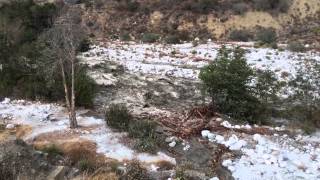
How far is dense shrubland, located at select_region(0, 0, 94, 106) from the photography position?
1658cm

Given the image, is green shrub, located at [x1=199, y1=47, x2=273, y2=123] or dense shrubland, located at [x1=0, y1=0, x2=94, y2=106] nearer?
green shrub, located at [x1=199, y1=47, x2=273, y2=123]

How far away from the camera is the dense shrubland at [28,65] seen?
16578 millimetres

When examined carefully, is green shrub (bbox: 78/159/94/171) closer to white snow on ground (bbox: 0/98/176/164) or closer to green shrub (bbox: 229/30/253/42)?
white snow on ground (bbox: 0/98/176/164)

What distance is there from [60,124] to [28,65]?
18.5 ft

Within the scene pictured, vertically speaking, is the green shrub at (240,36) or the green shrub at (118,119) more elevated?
the green shrub at (118,119)

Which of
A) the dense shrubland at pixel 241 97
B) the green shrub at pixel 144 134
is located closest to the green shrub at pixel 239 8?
the dense shrubland at pixel 241 97

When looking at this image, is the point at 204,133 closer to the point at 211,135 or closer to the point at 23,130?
the point at 211,135

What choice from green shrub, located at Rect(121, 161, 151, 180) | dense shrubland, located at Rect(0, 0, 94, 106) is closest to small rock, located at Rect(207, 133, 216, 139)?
green shrub, located at Rect(121, 161, 151, 180)

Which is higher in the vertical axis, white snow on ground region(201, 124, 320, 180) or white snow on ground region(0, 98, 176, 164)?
white snow on ground region(0, 98, 176, 164)

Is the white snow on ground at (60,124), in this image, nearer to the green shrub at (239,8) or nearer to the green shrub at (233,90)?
the green shrub at (233,90)

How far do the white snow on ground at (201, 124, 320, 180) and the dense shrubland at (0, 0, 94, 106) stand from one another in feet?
16.5

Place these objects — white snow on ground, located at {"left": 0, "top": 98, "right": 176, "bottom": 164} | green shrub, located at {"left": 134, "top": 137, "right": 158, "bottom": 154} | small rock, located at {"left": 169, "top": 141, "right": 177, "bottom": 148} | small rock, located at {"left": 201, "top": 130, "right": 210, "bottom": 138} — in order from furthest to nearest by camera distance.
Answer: small rock, located at {"left": 201, "top": 130, "right": 210, "bottom": 138}
small rock, located at {"left": 169, "top": 141, "right": 177, "bottom": 148}
green shrub, located at {"left": 134, "top": 137, "right": 158, "bottom": 154}
white snow on ground, located at {"left": 0, "top": 98, "right": 176, "bottom": 164}

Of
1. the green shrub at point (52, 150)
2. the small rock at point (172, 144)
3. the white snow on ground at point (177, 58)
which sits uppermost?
the green shrub at point (52, 150)

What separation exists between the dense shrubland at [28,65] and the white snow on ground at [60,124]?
822 mm
